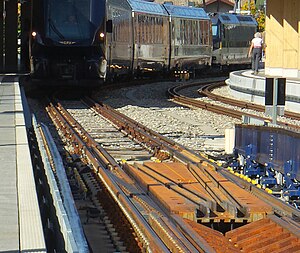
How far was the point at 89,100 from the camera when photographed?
81.4ft

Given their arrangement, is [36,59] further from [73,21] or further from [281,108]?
[281,108]

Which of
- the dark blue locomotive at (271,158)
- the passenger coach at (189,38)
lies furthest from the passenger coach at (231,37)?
the dark blue locomotive at (271,158)

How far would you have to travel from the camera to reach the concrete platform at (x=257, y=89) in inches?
891

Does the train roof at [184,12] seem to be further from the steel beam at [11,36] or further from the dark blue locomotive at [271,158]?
the dark blue locomotive at [271,158]

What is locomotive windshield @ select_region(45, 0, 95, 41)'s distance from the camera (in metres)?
23.5

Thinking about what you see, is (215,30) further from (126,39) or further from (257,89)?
(257,89)

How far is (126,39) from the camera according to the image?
1202 inches

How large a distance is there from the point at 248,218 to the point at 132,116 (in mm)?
13184

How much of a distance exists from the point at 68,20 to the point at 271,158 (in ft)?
43.6

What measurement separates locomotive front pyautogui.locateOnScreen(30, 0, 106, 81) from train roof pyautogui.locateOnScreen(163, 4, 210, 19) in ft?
44.5

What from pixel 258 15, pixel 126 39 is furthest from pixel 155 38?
pixel 258 15

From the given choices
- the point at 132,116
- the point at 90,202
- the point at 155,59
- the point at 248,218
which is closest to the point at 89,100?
the point at 132,116

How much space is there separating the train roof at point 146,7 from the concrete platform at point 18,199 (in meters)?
19.3

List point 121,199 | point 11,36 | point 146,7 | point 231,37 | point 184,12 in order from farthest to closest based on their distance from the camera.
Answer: point 231,37
point 11,36
point 184,12
point 146,7
point 121,199
